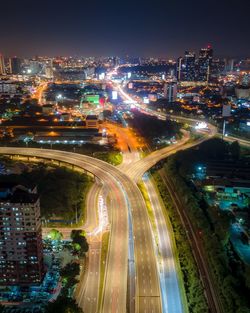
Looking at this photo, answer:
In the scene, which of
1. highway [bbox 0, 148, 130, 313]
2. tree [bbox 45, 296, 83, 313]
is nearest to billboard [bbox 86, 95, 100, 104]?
highway [bbox 0, 148, 130, 313]

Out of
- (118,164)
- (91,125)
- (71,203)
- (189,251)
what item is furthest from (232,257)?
(91,125)

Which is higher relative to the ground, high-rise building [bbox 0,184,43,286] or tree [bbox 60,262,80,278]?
high-rise building [bbox 0,184,43,286]

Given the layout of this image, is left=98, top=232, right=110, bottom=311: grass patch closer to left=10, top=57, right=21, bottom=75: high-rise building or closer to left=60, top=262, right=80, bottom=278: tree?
left=60, top=262, right=80, bottom=278: tree

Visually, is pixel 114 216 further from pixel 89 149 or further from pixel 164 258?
pixel 89 149

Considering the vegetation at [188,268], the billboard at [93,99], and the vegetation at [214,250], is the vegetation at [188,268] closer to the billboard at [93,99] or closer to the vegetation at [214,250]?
the vegetation at [214,250]

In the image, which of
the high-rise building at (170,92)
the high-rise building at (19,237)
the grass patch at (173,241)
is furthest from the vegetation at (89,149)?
the high-rise building at (170,92)

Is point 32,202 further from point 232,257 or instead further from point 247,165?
point 247,165

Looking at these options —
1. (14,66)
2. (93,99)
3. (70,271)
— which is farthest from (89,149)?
(14,66)
